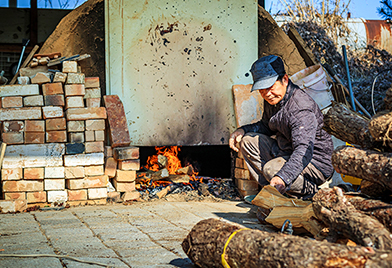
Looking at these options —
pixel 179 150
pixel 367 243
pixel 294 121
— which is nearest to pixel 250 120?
pixel 179 150

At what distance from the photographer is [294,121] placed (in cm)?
342

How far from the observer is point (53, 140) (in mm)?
4598

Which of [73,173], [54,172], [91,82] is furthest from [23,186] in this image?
[91,82]

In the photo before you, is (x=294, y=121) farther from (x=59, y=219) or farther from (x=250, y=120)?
(x=59, y=219)

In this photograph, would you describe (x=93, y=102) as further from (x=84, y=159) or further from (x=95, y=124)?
(x=84, y=159)

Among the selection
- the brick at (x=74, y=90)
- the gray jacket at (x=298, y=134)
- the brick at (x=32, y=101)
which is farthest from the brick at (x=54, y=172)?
the gray jacket at (x=298, y=134)

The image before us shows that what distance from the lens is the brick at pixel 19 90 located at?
4.52m

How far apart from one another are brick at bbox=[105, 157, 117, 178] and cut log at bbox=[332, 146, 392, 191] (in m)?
2.99

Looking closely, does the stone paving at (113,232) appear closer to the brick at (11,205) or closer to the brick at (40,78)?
the brick at (11,205)

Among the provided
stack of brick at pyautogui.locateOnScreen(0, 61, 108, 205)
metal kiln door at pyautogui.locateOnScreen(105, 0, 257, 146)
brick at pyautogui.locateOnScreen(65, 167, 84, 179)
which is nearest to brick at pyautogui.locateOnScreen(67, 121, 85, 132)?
stack of brick at pyautogui.locateOnScreen(0, 61, 108, 205)

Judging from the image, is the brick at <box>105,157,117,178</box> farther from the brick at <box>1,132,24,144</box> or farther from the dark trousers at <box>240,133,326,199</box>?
the dark trousers at <box>240,133,326,199</box>

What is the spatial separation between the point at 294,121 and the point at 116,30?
116 inches

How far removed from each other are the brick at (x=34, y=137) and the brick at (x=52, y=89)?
486mm

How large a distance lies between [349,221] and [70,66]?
3.80 meters
